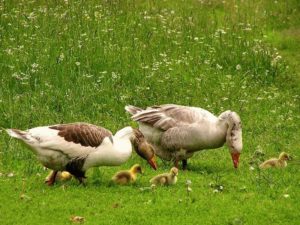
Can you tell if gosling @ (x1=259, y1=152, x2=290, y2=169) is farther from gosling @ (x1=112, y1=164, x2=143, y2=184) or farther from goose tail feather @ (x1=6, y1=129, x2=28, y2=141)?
goose tail feather @ (x1=6, y1=129, x2=28, y2=141)

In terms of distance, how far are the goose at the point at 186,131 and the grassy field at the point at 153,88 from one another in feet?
1.46

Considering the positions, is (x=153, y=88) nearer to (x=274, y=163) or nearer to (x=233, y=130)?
(x=233, y=130)

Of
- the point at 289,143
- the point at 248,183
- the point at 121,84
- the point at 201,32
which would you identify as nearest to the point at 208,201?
the point at 248,183

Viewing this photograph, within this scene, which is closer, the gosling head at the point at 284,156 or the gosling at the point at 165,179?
the gosling at the point at 165,179

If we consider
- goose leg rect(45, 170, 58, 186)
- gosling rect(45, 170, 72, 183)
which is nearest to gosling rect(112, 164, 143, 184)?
gosling rect(45, 170, 72, 183)

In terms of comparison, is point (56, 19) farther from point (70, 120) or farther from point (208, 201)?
point (208, 201)

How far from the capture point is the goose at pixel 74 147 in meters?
Answer: 12.6

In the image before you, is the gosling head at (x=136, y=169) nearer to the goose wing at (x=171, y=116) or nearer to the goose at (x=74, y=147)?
the goose at (x=74, y=147)

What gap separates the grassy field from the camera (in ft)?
39.7

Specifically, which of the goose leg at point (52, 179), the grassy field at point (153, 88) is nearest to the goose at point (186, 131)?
the grassy field at point (153, 88)

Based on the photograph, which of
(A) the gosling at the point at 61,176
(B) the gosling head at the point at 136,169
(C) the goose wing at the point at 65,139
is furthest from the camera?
(B) the gosling head at the point at 136,169

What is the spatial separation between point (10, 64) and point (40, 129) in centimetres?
719

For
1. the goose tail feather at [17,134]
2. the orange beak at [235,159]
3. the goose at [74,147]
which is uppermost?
the goose tail feather at [17,134]

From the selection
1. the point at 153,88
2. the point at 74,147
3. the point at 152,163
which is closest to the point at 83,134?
the point at 74,147
